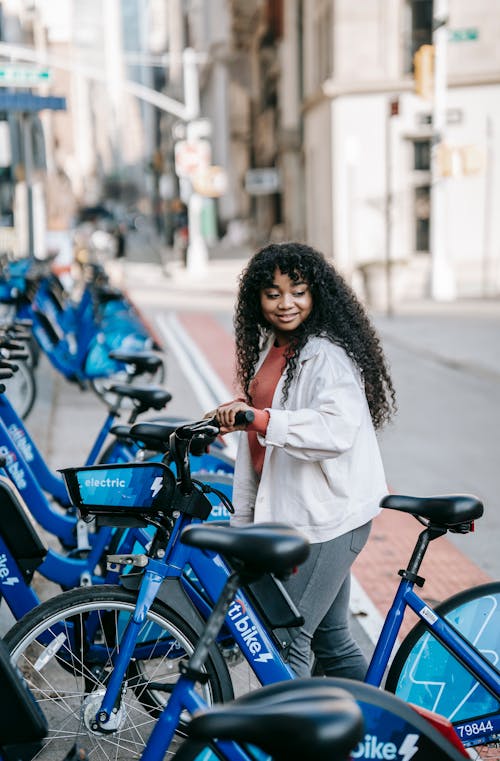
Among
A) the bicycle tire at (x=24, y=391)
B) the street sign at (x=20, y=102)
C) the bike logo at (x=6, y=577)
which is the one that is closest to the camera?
the bike logo at (x=6, y=577)

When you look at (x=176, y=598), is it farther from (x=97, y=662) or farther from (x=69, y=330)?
(x=69, y=330)

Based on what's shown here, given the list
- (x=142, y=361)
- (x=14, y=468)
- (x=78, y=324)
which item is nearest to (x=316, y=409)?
(x=14, y=468)

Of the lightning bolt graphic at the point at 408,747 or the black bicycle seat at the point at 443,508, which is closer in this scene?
the lightning bolt graphic at the point at 408,747

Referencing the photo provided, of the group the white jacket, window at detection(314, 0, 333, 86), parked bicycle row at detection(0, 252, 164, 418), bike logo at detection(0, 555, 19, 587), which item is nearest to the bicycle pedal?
the white jacket

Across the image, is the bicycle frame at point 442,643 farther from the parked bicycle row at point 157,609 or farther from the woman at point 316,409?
the woman at point 316,409

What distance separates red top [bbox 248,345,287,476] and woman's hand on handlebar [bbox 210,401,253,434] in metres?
0.21

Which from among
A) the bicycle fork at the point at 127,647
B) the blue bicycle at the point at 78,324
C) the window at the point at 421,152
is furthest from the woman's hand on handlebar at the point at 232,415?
the window at the point at 421,152

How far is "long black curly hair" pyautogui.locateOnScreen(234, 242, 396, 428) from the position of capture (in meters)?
3.03

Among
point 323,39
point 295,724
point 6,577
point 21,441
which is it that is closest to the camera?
point 295,724

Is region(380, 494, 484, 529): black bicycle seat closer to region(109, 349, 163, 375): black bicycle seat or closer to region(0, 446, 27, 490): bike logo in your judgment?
region(0, 446, 27, 490): bike logo

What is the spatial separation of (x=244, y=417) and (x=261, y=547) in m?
0.77

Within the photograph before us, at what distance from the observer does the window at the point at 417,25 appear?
24.1 m

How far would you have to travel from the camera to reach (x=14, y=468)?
14.5 ft

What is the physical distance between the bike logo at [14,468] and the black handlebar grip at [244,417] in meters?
1.84
